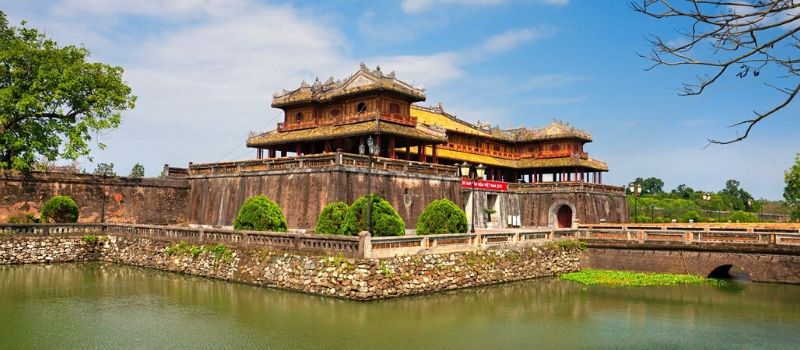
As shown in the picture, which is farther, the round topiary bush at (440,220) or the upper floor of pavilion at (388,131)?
the upper floor of pavilion at (388,131)

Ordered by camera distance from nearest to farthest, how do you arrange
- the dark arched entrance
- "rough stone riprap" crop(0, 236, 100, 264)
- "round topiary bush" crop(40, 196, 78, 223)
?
"rough stone riprap" crop(0, 236, 100, 264)
"round topiary bush" crop(40, 196, 78, 223)
the dark arched entrance

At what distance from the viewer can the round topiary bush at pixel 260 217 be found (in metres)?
24.3

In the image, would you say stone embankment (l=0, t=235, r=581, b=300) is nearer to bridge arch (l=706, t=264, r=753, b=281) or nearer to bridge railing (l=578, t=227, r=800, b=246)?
bridge railing (l=578, t=227, r=800, b=246)

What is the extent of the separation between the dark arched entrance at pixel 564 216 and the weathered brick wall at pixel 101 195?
2623 centimetres

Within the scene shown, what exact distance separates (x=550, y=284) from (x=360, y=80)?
18.4m

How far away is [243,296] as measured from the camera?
65.8 feet

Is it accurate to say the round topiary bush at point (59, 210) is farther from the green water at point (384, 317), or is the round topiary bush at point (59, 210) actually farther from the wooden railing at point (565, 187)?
the wooden railing at point (565, 187)

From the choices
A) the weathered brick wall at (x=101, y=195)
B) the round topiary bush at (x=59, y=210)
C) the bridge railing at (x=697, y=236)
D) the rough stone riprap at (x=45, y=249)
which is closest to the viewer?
the bridge railing at (x=697, y=236)

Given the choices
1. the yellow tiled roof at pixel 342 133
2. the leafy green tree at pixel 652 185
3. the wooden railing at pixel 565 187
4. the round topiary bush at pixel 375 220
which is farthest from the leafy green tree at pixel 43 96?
the leafy green tree at pixel 652 185

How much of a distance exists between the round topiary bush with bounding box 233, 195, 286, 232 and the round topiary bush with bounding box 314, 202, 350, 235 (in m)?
2.17

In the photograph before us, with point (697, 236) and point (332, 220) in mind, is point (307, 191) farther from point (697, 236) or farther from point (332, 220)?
point (697, 236)

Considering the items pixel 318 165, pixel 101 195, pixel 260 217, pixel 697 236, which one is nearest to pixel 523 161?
pixel 697 236

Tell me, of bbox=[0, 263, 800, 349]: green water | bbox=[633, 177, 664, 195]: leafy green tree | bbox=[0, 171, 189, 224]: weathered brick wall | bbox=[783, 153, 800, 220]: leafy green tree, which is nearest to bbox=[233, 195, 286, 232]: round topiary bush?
bbox=[0, 263, 800, 349]: green water

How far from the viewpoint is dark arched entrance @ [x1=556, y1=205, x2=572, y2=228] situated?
45.7 metres
